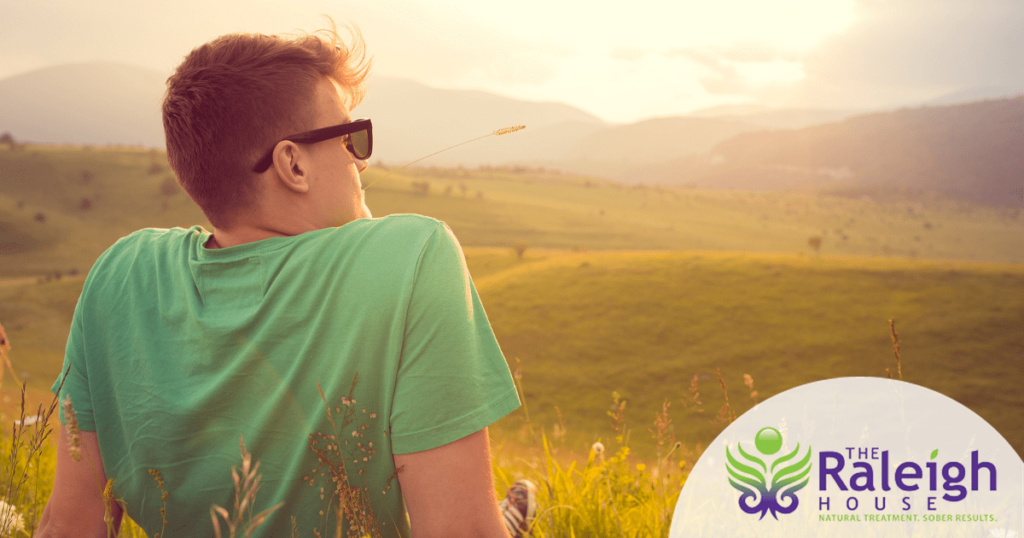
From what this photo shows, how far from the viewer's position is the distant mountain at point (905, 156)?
126 metres

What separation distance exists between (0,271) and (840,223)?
Answer: 85.2 meters

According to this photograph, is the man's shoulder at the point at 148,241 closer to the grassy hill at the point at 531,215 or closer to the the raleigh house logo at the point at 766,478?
the the raleigh house logo at the point at 766,478

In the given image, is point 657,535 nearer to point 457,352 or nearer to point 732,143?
point 457,352

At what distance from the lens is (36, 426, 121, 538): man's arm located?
163cm

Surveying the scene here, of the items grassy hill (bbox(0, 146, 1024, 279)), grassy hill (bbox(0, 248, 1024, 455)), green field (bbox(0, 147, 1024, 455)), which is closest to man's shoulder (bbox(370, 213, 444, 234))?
green field (bbox(0, 147, 1024, 455))

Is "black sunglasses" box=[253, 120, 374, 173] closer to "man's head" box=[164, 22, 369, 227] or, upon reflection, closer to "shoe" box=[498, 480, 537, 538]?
"man's head" box=[164, 22, 369, 227]

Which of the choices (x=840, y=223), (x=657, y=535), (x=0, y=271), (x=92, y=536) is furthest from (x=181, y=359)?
(x=840, y=223)

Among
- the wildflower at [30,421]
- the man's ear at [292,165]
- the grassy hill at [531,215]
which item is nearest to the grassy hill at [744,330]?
the wildflower at [30,421]

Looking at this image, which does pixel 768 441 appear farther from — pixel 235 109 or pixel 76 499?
pixel 76 499

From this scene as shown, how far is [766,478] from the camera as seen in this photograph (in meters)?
2.23

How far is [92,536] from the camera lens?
1.66m

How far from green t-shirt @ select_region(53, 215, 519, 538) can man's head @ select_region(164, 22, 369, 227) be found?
19 cm

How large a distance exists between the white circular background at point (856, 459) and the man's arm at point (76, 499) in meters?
2.06

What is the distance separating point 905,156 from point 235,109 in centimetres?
17399
